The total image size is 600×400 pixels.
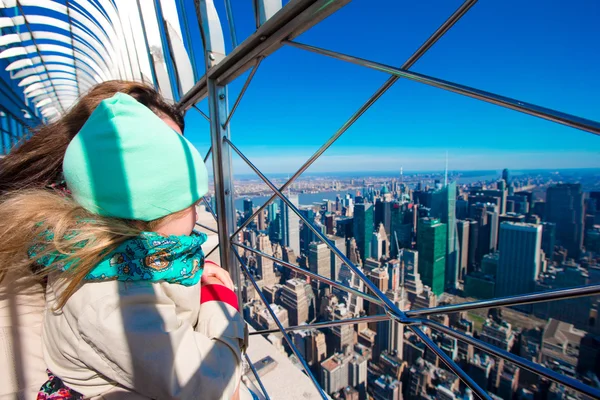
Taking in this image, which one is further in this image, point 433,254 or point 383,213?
point 383,213

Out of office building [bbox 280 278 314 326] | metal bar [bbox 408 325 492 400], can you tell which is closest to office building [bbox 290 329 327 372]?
office building [bbox 280 278 314 326]

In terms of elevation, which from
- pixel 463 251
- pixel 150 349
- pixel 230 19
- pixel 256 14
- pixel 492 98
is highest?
pixel 230 19

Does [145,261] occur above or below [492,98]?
below

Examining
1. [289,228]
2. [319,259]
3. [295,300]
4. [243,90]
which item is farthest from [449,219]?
[243,90]

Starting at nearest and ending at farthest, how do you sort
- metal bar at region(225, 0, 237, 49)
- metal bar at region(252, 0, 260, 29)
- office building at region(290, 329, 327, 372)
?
metal bar at region(252, 0, 260, 29) < metal bar at region(225, 0, 237, 49) < office building at region(290, 329, 327, 372)

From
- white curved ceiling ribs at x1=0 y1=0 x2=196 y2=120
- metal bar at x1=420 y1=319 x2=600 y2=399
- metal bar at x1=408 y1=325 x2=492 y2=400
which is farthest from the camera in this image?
white curved ceiling ribs at x1=0 y1=0 x2=196 y2=120

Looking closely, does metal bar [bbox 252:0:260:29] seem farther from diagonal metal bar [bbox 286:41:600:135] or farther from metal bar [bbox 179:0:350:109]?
diagonal metal bar [bbox 286:41:600:135]

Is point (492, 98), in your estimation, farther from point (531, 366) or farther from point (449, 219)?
point (449, 219)

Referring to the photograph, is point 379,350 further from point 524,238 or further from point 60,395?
point 60,395

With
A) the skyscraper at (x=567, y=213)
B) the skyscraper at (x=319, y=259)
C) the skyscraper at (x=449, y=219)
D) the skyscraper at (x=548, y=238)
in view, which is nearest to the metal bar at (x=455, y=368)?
the skyscraper at (x=567, y=213)
